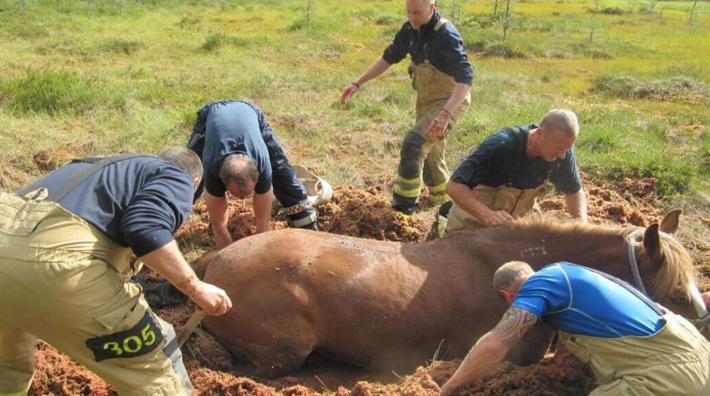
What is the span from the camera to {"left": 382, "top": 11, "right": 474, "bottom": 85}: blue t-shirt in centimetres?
634

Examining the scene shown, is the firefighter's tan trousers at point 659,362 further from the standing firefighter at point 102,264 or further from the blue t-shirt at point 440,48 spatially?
the blue t-shirt at point 440,48

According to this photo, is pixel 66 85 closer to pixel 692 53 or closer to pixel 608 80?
pixel 608 80

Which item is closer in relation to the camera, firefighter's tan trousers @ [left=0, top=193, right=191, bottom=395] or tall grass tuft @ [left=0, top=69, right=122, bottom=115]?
firefighter's tan trousers @ [left=0, top=193, right=191, bottom=395]

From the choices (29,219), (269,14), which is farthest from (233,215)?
(269,14)

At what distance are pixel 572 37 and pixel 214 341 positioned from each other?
24.0m

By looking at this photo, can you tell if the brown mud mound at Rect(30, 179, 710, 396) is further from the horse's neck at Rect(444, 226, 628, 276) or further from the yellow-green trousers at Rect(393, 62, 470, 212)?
the yellow-green trousers at Rect(393, 62, 470, 212)

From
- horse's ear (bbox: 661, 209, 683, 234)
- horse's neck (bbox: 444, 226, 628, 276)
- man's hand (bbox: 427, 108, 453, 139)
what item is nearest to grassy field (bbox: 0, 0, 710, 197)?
man's hand (bbox: 427, 108, 453, 139)

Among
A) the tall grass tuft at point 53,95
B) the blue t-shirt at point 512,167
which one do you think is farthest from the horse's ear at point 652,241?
the tall grass tuft at point 53,95

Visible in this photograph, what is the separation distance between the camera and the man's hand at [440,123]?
20.7ft

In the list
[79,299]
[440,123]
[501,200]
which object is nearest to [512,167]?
[501,200]

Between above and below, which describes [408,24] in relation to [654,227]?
above

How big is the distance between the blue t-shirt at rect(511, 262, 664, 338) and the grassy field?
4766mm

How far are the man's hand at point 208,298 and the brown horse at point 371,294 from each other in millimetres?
930

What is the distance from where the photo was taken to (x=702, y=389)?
129 inches
